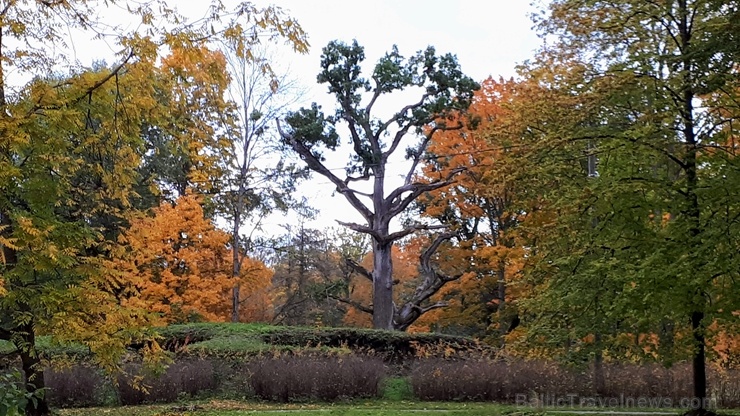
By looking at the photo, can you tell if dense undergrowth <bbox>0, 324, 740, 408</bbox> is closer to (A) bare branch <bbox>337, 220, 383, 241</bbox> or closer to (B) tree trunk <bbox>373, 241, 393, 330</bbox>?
(B) tree trunk <bbox>373, 241, 393, 330</bbox>

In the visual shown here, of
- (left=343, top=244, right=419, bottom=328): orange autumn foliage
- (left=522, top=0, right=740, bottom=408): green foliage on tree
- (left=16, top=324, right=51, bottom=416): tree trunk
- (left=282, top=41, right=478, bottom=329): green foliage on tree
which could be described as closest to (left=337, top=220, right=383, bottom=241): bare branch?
(left=282, top=41, right=478, bottom=329): green foliage on tree

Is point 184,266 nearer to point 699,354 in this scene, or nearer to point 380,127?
point 380,127

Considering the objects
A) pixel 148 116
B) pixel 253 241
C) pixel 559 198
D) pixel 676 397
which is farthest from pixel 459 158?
pixel 148 116

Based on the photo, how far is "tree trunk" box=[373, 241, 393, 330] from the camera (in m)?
21.9

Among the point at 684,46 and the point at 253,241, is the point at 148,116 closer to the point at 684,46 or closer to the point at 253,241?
the point at 684,46

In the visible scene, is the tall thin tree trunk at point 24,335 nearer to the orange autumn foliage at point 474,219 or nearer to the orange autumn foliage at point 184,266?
the orange autumn foliage at point 184,266

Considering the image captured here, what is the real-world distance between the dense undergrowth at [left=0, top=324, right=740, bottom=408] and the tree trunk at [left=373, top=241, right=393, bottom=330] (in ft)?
A: 20.9

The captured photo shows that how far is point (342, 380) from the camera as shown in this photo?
13109mm

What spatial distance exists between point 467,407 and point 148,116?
8.76 m

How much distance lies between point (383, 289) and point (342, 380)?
900 centimetres

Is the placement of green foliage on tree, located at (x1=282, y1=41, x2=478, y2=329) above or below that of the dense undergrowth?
above

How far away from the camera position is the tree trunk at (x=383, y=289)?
21859 mm

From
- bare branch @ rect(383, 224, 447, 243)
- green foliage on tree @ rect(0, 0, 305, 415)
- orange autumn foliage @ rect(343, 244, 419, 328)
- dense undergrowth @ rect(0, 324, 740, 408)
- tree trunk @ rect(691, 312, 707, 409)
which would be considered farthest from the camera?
orange autumn foliage @ rect(343, 244, 419, 328)

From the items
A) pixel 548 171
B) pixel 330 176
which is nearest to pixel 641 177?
pixel 548 171
